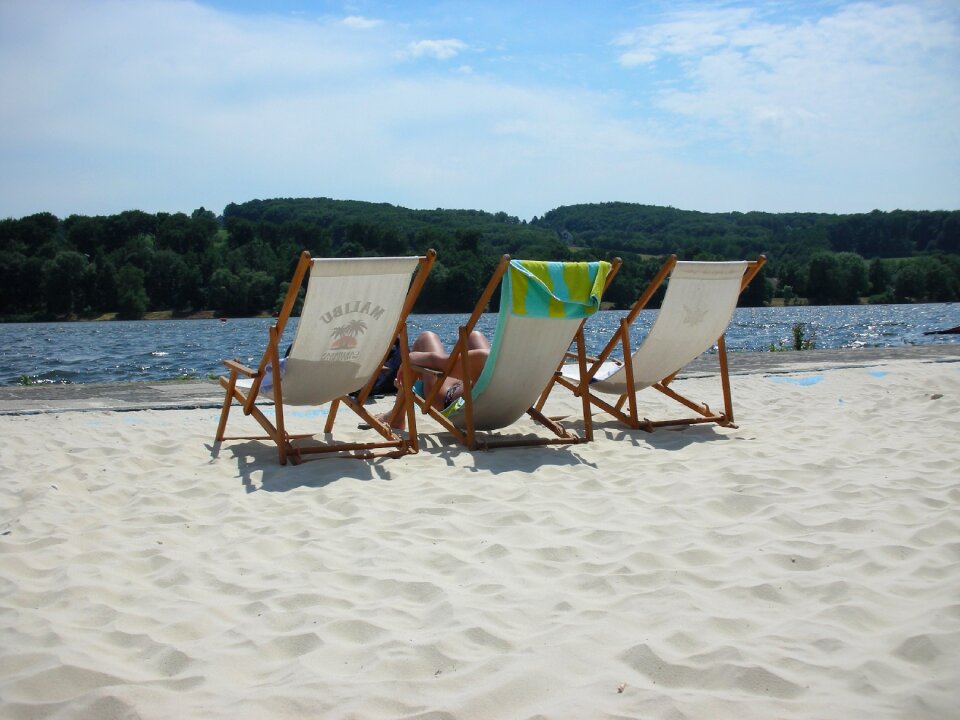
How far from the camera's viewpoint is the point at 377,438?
5.54 m

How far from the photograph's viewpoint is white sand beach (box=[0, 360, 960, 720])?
209cm

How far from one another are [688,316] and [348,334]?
2112mm

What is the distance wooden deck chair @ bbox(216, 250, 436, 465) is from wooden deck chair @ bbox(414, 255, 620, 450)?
1.17ft

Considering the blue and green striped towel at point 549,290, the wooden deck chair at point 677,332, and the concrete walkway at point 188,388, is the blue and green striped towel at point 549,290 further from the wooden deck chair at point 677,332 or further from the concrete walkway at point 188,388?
the concrete walkway at point 188,388

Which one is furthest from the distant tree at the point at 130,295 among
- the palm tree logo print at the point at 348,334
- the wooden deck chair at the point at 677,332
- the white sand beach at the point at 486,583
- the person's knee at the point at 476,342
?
the palm tree logo print at the point at 348,334

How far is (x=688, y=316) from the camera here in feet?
17.9

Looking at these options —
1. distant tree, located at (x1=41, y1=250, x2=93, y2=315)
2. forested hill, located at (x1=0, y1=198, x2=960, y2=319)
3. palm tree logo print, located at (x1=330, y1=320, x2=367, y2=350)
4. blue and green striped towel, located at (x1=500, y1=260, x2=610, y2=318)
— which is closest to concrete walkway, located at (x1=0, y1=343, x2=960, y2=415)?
palm tree logo print, located at (x1=330, y1=320, x2=367, y2=350)

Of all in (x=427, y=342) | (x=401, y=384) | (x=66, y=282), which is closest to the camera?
(x=401, y=384)

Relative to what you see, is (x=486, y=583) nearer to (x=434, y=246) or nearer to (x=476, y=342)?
(x=476, y=342)

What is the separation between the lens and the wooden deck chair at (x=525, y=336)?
4.75 m

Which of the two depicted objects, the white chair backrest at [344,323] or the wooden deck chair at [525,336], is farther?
the wooden deck chair at [525,336]

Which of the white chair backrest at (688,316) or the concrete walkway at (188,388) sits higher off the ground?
the white chair backrest at (688,316)

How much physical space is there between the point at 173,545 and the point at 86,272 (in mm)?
62131

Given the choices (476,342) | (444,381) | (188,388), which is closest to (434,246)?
(188,388)
